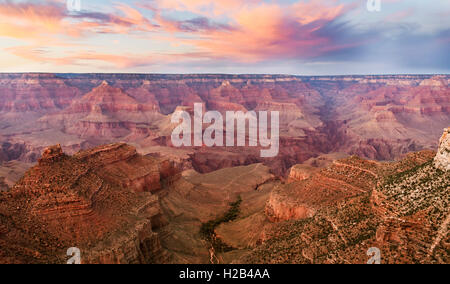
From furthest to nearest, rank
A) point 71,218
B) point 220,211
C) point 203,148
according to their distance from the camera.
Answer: point 203,148
point 220,211
point 71,218

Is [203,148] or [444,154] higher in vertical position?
[444,154]

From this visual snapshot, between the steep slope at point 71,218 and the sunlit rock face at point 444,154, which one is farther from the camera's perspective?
the steep slope at point 71,218

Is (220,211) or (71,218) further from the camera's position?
(220,211)

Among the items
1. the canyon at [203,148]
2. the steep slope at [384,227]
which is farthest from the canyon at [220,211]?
the canyon at [203,148]

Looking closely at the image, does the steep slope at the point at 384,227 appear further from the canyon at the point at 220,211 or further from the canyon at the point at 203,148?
the canyon at the point at 203,148

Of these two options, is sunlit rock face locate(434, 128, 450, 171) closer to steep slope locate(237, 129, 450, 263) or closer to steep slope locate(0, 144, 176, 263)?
steep slope locate(237, 129, 450, 263)

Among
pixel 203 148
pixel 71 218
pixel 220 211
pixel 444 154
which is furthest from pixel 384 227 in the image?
pixel 203 148

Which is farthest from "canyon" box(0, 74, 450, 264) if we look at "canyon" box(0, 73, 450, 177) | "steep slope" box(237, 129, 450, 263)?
"canyon" box(0, 73, 450, 177)

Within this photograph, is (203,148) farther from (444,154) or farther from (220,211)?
(444,154)

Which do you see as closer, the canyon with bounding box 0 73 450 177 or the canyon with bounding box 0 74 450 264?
the canyon with bounding box 0 74 450 264
